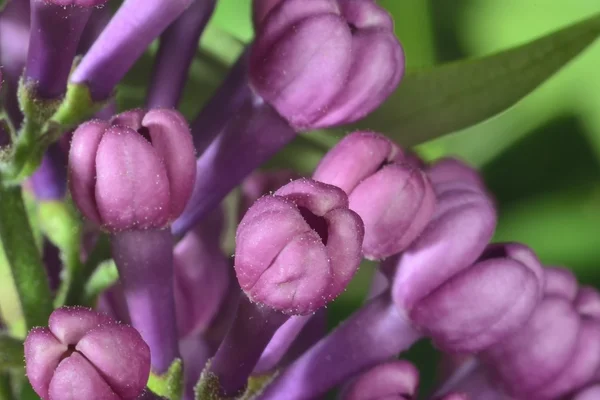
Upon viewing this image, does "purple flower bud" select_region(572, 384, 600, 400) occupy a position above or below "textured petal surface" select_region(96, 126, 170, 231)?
below

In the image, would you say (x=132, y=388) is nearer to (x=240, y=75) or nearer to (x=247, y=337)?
(x=247, y=337)

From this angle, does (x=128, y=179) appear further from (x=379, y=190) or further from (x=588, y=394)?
(x=588, y=394)

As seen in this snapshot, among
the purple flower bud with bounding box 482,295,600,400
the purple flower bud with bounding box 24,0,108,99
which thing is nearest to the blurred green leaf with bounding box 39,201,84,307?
the purple flower bud with bounding box 24,0,108,99

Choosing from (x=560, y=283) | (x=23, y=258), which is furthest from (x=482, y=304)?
(x=23, y=258)

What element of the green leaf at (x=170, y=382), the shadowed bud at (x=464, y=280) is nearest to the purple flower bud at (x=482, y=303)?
the shadowed bud at (x=464, y=280)

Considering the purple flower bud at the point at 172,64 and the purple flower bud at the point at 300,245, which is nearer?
the purple flower bud at the point at 300,245

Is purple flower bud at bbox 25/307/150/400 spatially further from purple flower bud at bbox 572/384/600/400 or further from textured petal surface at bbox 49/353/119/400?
purple flower bud at bbox 572/384/600/400

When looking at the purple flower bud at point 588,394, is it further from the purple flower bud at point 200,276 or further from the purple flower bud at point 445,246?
the purple flower bud at point 200,276
